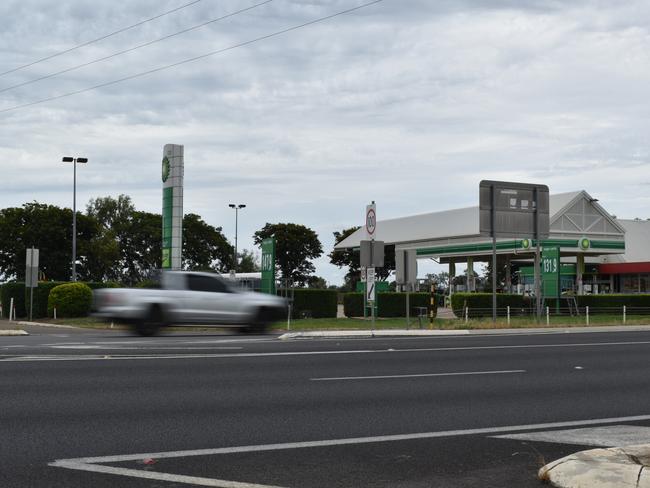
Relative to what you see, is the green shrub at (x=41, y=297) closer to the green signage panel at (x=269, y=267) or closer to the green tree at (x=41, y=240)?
the green signage panel at (x=269, y=267)

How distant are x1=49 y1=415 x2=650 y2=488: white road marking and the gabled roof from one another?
160 feet

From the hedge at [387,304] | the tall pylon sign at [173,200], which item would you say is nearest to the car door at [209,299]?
the hedge at [387,304]

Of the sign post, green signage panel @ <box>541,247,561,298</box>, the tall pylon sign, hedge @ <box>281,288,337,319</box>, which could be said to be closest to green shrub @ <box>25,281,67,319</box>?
the sign post

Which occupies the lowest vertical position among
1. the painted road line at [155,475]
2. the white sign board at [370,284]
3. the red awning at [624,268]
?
the painted road line at [155,475]

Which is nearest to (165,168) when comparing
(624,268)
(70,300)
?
(70,300)

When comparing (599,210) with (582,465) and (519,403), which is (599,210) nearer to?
(519,403)

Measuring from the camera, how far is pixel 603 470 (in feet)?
18.7

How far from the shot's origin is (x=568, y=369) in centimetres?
1441

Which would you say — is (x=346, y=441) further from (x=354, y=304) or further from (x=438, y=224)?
(x=438, y=224)

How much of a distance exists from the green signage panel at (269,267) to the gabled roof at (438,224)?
75.1ft

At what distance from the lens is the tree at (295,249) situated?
99250 mm

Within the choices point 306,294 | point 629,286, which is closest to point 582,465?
point 306,294

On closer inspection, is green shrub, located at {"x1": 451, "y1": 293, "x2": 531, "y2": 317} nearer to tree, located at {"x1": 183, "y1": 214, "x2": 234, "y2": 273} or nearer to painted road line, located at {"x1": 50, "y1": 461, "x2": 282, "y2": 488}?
painted road line, located at {"x1": 50, "y1": 461, "x2": 282, "y2": 488}

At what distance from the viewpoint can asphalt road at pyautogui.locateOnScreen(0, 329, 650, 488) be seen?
6484 millimetres
